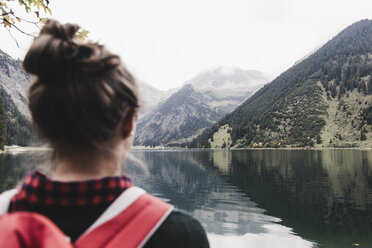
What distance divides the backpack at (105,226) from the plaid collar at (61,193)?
0.09m

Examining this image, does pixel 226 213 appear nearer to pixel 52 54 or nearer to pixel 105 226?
pixel 105 226

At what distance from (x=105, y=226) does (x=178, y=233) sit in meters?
0.41

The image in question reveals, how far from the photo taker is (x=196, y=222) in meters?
1.63

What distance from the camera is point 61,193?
4.86 ft

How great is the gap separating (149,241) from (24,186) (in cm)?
74

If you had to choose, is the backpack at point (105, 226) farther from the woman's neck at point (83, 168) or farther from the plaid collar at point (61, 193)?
the woman's neck at point (83, 168)

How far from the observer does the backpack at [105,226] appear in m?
1.25

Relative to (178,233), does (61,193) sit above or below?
above

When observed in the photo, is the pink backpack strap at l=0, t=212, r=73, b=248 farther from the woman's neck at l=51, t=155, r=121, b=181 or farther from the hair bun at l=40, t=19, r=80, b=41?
the hair bun at l=40, t=19, r=80, b=41

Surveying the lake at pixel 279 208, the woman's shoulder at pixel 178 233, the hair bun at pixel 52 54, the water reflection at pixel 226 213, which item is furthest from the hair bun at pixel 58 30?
the lake at pixel 279 208

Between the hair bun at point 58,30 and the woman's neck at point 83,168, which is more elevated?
the hair bun at point 58,30

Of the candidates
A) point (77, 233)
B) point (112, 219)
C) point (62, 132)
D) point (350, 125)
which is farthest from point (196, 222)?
point (350, 125)

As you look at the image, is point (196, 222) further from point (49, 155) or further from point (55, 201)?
point (49, 155)

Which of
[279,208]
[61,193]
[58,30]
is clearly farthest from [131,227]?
[279,208]
